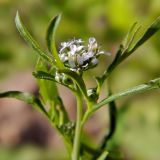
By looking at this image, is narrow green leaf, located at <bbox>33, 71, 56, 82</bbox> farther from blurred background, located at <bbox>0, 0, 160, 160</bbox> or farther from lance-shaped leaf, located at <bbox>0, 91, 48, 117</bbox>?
blurred background, located at <bbox>0, 0, 160, 160</bbox>

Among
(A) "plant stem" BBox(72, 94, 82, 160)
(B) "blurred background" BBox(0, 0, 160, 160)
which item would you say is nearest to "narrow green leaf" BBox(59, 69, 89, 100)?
(A) "plant stem" BBox(72, 94, 82, 160)

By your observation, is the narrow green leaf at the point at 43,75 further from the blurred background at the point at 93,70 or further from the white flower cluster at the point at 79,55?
the blurred background at the point at 93,70

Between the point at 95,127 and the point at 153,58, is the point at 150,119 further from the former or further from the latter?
the point at 95,127

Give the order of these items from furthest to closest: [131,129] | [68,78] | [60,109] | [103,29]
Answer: [103,29]
[131,129]
[60,109]
[68,78]

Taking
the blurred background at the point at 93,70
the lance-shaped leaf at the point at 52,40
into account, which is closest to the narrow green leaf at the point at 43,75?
the lance-shaped leaf at the point at 52,40

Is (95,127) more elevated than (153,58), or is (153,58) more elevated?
(153,58)

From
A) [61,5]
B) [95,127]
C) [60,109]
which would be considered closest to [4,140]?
[95,127]
